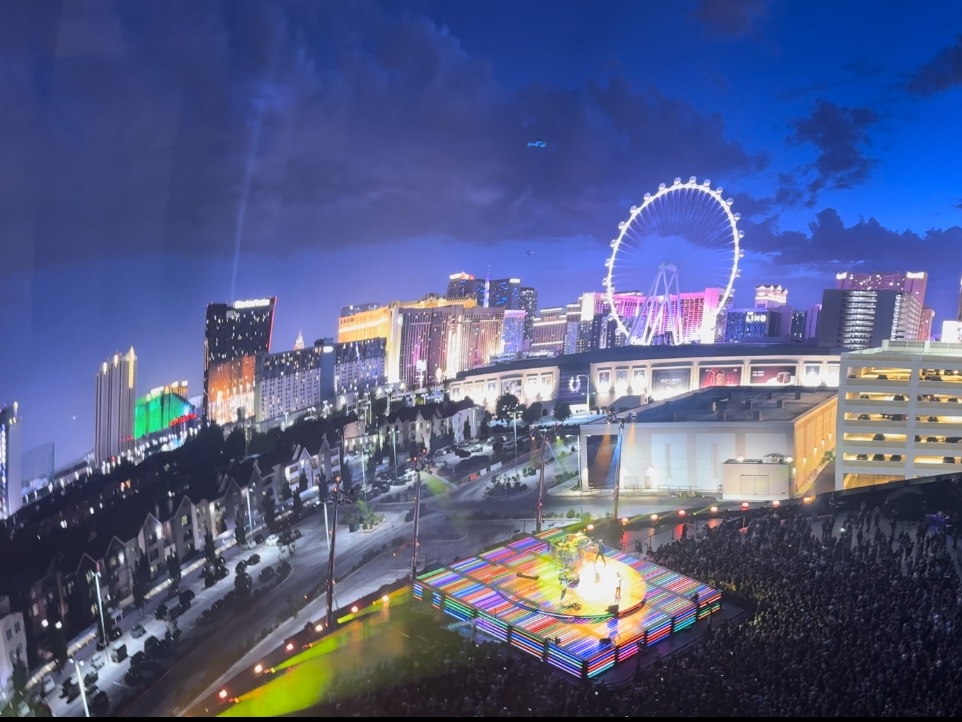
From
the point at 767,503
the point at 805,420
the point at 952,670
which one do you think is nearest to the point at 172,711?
the point at 952,670

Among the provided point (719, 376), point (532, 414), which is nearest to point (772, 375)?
point (719, 376)

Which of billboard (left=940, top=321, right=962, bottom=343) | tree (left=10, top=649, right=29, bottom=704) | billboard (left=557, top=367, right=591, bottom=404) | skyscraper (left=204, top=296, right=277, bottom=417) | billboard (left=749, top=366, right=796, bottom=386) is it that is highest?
billboard (left=940, top=321, right=962, bottom=343)

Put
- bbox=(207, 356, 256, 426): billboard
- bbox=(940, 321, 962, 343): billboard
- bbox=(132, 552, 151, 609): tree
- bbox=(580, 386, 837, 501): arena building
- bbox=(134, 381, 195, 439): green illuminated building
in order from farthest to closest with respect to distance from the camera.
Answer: bbox=(940, 321, 962, 343): billboard < bbox=(580, 386, 837, 501): arena building < bbox=(207, 356, 256, 426): billboard < bbox=(134, 381, 195, 439): green illuminated building < bbox=(132, 552, 151, 609): tree

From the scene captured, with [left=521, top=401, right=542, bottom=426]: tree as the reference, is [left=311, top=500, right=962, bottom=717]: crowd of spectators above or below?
below

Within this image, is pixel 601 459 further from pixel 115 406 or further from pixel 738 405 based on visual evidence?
pixel 115 406

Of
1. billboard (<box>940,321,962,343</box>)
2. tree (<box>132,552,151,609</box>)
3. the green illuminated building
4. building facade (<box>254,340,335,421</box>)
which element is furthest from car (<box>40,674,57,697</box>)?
billboard (<box>940,321,962,343</box>)

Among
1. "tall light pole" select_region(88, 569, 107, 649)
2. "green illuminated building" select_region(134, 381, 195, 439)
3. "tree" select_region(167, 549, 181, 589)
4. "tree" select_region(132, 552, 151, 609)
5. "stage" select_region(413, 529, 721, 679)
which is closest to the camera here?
"stage" select_region(413, 529, 721, 679)

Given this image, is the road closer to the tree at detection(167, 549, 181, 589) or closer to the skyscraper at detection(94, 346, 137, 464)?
the tree at detection(167, 549, 181, 589)

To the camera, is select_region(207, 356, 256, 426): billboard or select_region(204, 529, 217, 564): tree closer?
select_region(204, 529, 217, 564): tree
